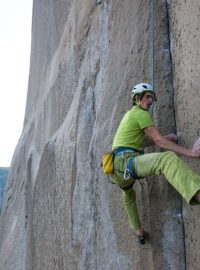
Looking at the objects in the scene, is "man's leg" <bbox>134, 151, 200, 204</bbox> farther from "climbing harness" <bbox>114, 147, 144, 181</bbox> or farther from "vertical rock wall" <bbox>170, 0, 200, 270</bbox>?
"vertical rock wall" <bbox>170, 0, 200, 270</bbox>

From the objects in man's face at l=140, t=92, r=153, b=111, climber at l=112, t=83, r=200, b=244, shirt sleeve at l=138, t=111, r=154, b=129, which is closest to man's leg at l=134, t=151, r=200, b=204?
climber at l=112, t=83, r=200, b=244

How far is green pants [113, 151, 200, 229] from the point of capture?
12.6ft

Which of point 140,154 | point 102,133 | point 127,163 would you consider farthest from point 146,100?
point 102,133

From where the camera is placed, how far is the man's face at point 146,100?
4662mm

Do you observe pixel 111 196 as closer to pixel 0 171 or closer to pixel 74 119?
pixel 74 119

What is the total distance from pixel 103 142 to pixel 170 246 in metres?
2.00

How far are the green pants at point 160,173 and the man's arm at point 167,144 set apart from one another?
0.28ft

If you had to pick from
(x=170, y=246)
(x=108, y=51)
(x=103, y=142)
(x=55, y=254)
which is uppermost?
(x=108, y=51)

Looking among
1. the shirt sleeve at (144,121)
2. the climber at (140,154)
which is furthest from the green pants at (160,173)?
the shirt sleeve at (144,121)

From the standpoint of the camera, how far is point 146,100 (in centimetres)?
467

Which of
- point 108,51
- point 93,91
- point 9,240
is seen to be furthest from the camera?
point 9,240

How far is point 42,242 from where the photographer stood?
9180 millimetres

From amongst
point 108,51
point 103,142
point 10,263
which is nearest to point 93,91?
point 108,51

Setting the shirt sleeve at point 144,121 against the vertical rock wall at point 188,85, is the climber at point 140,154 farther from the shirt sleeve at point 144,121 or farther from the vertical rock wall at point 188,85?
the vertical rock wall at point 188,85
